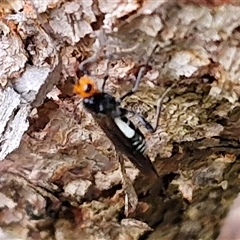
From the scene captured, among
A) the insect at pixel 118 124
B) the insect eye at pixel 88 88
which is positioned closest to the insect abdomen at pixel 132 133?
the insect at pixel 118 124

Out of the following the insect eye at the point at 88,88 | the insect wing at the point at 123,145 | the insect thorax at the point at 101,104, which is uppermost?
the insect eye at the point at 88,88

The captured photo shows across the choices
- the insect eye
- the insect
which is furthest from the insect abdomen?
the insect eye

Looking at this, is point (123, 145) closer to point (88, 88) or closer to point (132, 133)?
point (132, 133)

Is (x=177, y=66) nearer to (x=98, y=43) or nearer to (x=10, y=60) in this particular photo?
(x=98, y=43)

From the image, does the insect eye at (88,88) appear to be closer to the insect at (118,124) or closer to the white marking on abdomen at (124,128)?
the insect at (118,124)

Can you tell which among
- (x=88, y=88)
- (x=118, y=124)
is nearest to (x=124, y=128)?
(x=118, y=124)
